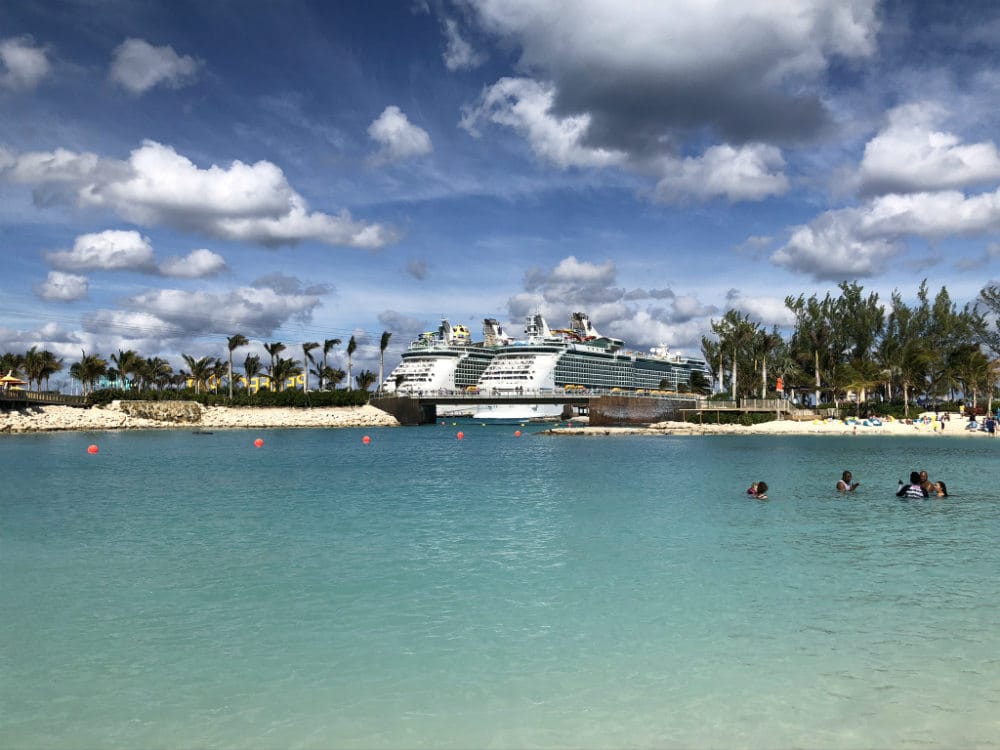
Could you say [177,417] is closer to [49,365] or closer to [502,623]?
[49,365]

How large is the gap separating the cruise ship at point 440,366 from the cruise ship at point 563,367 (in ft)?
14.0

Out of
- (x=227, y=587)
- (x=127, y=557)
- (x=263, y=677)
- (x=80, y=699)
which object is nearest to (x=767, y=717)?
(x=263, y=677)

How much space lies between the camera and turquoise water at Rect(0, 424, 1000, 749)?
7535mm

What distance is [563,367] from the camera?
14162 cm

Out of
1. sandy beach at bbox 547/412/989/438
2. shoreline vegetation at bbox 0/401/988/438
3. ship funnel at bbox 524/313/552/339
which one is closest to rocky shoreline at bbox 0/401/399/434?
shoreline vegetation at bbox 0/401/988/438

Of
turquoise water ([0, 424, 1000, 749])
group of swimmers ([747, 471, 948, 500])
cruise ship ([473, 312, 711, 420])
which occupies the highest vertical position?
cruise ship ([473, 312, 711, 420])

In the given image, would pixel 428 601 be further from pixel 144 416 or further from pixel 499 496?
pixel 144 416

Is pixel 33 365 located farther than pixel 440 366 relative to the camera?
No

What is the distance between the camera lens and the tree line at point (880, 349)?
269 feet

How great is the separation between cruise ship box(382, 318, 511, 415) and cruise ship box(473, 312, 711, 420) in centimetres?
425

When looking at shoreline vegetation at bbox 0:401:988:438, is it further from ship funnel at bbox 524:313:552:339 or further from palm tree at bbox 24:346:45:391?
ship funnel at bbox 524:313:552:339

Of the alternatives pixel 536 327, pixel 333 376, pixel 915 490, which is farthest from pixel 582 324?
pixel 915 490

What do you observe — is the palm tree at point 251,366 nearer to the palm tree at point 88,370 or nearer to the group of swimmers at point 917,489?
the palm tree at point 88,370

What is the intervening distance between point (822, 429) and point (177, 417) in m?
75.2
